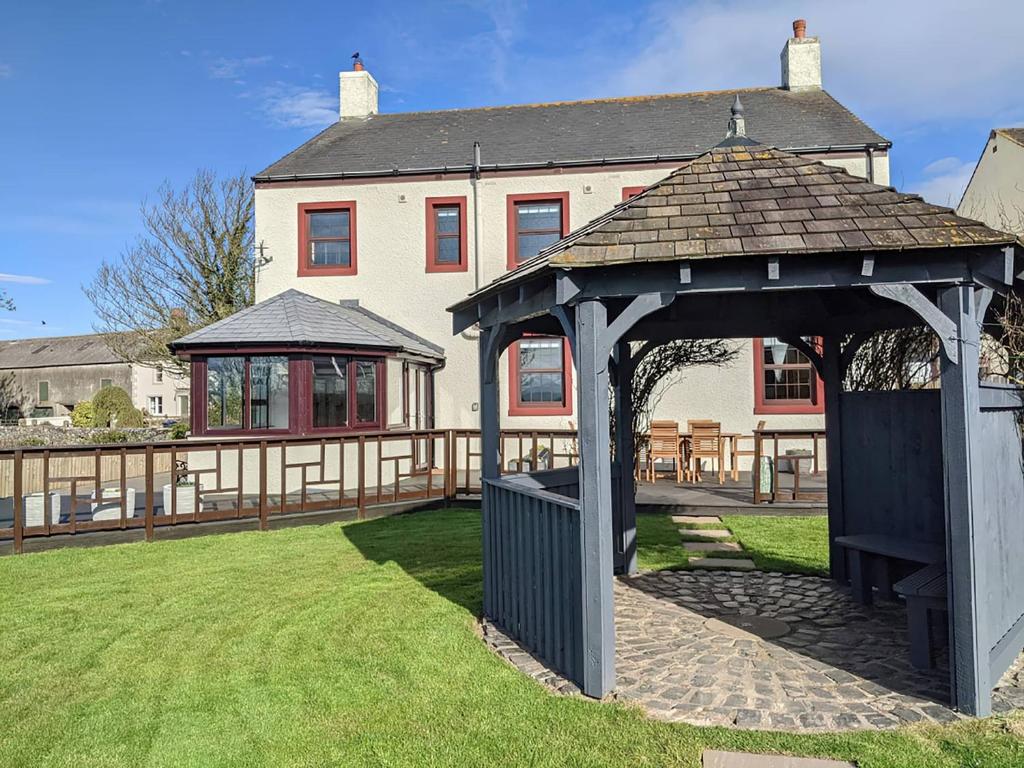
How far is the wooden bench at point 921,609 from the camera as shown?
185 inches

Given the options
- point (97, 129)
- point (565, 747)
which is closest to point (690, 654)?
point (565, 747)

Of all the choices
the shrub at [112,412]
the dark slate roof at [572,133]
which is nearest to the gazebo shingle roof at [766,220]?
the dark slate roof at [572,133]

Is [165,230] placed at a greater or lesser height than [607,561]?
greater

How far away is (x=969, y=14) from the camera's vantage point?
11383 millimetres

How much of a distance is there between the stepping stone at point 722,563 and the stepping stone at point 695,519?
220 cm

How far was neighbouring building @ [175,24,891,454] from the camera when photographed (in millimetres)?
15375

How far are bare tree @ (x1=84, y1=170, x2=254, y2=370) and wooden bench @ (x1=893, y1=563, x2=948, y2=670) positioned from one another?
24288mm

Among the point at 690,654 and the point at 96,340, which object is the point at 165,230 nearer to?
the point at 690,654

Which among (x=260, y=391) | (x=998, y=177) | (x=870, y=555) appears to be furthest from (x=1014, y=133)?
(x=260, y=391)

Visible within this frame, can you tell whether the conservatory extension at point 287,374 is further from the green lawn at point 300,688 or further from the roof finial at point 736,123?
the roof finial at point 736,123

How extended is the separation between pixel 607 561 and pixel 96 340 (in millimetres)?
58508

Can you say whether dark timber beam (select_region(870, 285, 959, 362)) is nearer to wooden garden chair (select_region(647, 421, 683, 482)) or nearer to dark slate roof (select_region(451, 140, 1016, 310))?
dark slate roof (select_region(451, 140, 1016, 310))

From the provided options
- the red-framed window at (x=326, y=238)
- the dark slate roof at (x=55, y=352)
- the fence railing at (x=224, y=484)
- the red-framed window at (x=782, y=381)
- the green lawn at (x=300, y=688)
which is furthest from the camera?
the dark slate roof at (x=55, y=352)

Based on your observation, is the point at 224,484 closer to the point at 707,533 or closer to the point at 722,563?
the point at 707,533
